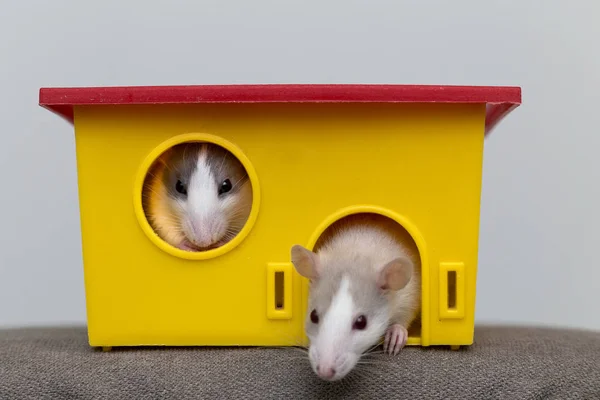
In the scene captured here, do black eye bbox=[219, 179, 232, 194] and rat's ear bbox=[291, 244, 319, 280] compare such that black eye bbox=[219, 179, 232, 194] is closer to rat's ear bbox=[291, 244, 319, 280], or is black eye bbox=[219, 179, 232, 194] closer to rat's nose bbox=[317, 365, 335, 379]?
rat's ear bbox=[291, 244, 319, 280]

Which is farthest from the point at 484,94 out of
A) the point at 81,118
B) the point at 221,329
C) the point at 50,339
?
the point at 50,339

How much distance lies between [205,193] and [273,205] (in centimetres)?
30

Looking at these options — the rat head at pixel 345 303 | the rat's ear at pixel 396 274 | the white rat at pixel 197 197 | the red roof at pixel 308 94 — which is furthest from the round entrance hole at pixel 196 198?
the rat's ear at pixel 396 274

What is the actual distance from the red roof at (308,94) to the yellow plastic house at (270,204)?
5 cm

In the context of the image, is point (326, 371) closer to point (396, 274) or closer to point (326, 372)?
point (326, 372)

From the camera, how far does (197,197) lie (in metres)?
2.16

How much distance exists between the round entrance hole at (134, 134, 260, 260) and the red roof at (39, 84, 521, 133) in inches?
5.6

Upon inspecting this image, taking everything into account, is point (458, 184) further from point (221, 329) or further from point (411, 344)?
point (221, 329)

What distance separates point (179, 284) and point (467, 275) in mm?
834

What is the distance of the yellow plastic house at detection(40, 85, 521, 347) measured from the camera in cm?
195

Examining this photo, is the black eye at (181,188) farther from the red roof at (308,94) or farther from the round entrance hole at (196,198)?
the red roof at (308,94)

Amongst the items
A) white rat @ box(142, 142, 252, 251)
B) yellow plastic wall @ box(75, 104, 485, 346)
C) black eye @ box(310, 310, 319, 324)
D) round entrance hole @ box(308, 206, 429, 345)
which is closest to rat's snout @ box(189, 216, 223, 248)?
white rat @ box(142, 142, 252, 251)

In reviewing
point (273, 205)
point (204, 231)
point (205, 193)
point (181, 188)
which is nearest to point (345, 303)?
point (273, 205)

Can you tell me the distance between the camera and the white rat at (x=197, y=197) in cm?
212
